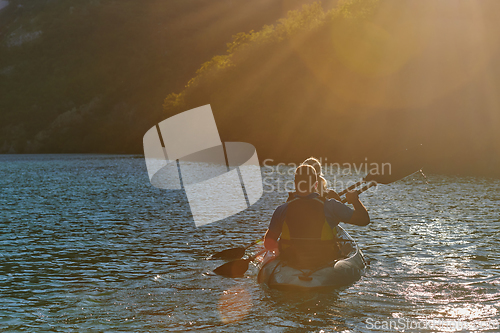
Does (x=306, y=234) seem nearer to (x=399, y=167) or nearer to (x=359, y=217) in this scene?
(x=359, y=217)

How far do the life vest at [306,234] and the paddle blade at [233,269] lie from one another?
1496 millimetres

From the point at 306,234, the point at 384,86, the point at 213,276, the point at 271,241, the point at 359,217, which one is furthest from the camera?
the point at 384,86

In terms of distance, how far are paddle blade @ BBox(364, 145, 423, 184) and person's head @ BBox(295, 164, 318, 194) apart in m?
2.85

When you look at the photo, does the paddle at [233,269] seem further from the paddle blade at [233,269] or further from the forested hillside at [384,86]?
the forested hillside at [384,86]

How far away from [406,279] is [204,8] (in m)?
179

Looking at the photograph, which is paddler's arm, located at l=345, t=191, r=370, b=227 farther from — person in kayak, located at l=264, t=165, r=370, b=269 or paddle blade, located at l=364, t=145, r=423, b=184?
paddle blade, located at l=364, t=145, r=423, b=184

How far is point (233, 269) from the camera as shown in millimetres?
10992

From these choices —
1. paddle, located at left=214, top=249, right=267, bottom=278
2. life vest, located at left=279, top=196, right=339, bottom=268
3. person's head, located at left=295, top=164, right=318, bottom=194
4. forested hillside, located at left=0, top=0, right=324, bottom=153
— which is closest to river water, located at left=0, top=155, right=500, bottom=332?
paddle, located at left=214, top=249, right=267, bottom=278

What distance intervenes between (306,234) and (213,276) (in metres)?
2.42

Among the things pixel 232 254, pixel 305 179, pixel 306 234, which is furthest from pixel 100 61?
pixel 305 179

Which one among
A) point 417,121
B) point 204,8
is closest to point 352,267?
point 417,121

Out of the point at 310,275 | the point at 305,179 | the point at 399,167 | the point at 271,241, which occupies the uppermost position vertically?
the point at 305,179

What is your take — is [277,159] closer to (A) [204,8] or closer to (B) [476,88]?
(B) [476,88]

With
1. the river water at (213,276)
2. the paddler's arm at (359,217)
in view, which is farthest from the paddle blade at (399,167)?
the paddler's arm at (359,217)
